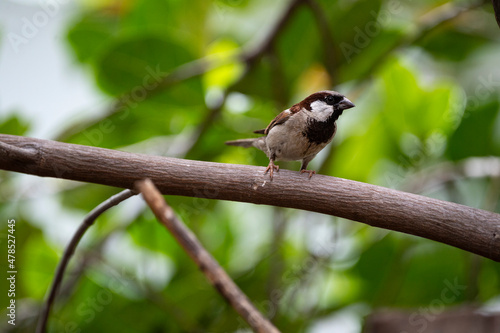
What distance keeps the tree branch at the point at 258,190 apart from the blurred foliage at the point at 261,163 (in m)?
0.92

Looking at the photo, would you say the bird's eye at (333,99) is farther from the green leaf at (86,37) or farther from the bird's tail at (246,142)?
the green leaf at (86,37)

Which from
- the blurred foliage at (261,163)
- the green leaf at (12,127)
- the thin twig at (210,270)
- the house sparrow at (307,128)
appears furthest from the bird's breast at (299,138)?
the green leaf at (12,127)

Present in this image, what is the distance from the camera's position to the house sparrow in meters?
1.55

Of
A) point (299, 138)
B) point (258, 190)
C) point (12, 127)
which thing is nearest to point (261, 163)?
point (299, 138)

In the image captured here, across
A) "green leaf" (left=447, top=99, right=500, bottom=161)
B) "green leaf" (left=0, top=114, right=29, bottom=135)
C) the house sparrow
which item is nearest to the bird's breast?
the house sparrow

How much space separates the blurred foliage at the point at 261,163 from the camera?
1.98m

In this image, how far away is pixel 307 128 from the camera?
5.16 ft

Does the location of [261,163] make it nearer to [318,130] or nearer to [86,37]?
[318,130]

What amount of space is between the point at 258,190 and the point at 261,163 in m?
1.12

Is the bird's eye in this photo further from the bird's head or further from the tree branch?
the tree branch

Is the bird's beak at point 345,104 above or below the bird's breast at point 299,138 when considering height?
above

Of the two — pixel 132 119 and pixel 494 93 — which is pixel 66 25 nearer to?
pixel 132 119

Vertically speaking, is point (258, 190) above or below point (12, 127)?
above

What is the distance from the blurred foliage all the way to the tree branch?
924mm
